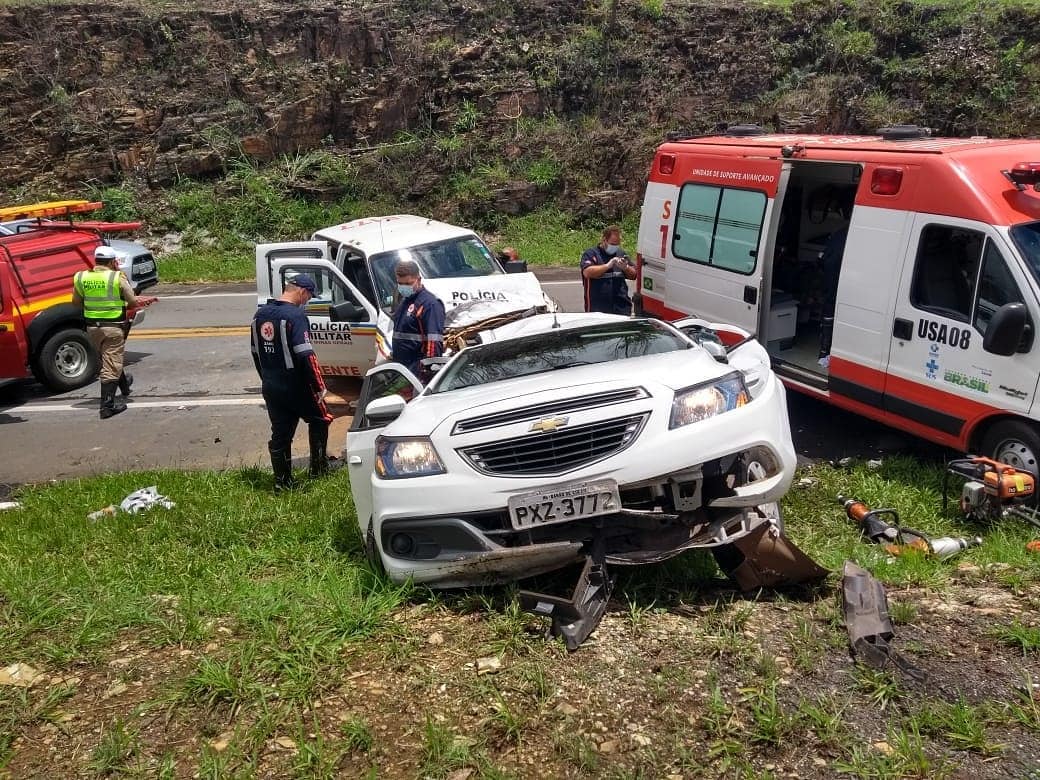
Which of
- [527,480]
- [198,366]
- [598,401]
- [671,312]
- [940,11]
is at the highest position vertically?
[940,11]

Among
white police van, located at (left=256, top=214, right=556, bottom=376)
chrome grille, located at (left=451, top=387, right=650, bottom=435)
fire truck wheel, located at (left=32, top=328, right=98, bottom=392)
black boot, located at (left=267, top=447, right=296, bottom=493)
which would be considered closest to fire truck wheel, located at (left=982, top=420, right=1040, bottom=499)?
chrome grille, located at (left=451, top=387, right=650, bottom=435)

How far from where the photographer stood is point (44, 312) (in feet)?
35.2

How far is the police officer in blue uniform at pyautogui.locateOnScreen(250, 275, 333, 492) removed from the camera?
21.7ft

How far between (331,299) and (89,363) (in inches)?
153

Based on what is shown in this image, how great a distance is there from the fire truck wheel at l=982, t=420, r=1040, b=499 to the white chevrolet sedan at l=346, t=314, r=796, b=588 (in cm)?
204

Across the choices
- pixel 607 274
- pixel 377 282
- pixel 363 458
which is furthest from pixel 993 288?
pixel 377 282

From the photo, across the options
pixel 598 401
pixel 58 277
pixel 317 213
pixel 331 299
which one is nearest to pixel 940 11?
pixel 317 213

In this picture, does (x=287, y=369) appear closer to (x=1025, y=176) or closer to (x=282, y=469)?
(x=282, y=469)

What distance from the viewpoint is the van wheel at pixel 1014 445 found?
5.58 m

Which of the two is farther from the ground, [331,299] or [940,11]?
[940,11]

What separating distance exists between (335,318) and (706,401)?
18.3 ft

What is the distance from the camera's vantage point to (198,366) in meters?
11.7

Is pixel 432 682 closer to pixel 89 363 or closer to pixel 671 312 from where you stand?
pixel 671 312

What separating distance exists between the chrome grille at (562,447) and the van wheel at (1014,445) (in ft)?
9.52
